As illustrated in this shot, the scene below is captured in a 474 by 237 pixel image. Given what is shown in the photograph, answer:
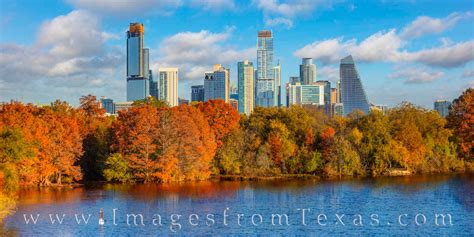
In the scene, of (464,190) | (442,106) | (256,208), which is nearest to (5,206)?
(256,208)

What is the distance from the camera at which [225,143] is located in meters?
74.2

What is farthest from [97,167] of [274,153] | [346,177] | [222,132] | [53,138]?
[346,177]

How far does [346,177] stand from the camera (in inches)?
2805

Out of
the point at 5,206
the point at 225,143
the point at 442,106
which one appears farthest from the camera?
the point at 442,106

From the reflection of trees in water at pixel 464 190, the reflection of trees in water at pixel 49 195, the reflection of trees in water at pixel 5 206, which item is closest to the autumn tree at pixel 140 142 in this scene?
the reflection of trees in water at pixel 49 195

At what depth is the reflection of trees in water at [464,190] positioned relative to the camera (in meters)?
46.6

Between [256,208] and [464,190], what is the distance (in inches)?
880

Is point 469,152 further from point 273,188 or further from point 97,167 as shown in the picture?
point 97,167

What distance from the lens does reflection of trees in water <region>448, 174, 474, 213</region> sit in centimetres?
4659

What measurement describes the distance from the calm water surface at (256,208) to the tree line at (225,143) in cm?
404

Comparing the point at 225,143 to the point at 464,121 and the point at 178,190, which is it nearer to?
the point at 178,190

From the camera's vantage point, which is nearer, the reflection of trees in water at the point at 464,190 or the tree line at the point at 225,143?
the reflection of trees in water at the point at 464,190

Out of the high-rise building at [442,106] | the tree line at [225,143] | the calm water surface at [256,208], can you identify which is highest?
the high-rise building at [442,106]

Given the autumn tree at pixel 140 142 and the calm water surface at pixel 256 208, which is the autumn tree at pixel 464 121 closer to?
the calm water surface at pixel 256 208
